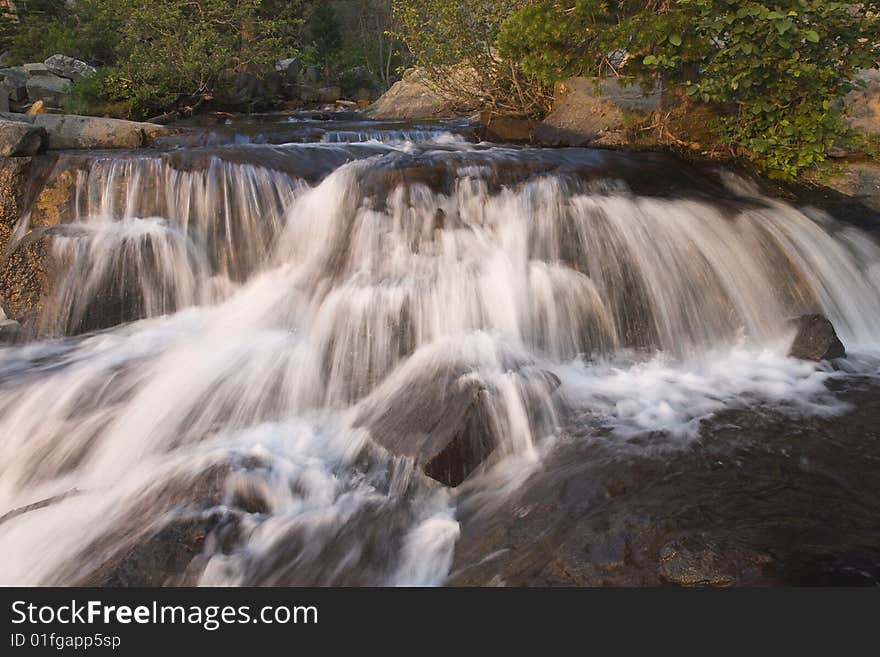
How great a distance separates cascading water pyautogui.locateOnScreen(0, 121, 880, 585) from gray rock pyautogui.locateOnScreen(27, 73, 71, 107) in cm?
903

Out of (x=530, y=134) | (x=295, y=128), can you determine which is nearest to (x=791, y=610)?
(x=530, y=134)

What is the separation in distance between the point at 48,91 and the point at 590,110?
1231 cm

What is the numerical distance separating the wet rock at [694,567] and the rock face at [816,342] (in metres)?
2.98

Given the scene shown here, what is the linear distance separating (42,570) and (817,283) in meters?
6.37

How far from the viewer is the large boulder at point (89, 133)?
8.09 metres

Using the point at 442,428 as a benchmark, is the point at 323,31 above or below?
above

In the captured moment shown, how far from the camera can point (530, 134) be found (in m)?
9.29

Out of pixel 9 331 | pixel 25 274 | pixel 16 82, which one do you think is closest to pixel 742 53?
pixel 25 274

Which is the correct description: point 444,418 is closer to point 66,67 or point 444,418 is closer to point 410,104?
point 410,104

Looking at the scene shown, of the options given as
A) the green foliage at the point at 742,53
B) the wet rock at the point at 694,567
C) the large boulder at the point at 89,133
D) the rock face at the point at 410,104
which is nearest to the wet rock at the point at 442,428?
the wet rock at the point at 694,567

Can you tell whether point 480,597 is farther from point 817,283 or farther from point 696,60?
point 696,60

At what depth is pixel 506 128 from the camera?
379 inches

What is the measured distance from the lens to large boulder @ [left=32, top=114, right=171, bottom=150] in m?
8.09

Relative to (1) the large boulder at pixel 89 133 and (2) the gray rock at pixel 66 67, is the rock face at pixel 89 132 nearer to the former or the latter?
(1) the large boulder at pixel 89 133
